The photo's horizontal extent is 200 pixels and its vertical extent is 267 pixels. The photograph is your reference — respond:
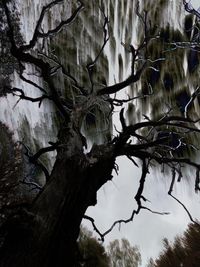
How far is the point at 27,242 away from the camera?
2510 mm

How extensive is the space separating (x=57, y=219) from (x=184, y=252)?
49.8ft

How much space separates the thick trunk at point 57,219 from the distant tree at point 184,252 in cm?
1283

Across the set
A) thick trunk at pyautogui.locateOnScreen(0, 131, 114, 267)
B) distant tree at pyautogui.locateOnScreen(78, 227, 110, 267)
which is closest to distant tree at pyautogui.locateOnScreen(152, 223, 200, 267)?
distant tree at pyautogui.locateOnScreen(78, 227, 110, 267)

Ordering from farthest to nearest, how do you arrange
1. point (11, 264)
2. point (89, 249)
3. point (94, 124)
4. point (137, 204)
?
point (89, 249) < point (94, 124) < point (137, 204) < point (11, 264)

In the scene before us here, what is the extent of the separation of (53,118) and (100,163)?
31.7 feet

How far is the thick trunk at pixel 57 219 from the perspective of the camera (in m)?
2.47

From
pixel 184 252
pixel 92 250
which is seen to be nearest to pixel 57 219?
pixel 92 250

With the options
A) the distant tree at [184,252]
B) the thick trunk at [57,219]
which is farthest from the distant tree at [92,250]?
the thick trunk at [57,219]

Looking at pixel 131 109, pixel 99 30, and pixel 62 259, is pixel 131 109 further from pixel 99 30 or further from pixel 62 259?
pixel 62 259

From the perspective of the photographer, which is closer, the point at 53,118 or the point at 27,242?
the point at 27,242

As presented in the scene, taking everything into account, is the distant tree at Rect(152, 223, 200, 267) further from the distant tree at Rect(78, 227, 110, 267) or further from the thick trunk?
the thick trunk

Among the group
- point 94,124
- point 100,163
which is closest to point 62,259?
point 100,163

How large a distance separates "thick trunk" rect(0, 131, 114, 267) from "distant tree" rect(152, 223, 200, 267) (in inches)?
505

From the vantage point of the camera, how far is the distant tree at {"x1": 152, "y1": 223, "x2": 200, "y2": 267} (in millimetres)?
15008
